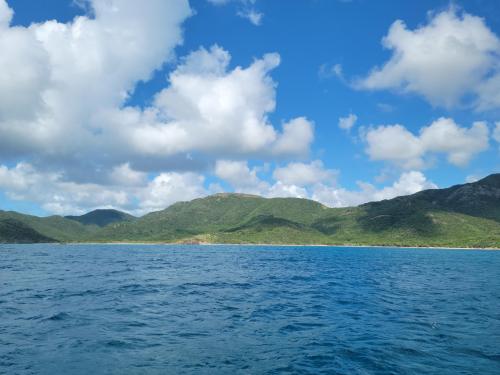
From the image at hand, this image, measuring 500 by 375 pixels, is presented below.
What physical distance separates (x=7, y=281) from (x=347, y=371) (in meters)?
68.8

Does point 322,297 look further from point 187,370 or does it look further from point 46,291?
point 46,291

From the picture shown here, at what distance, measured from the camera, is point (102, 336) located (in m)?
32.4

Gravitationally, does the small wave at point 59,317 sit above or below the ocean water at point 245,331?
above

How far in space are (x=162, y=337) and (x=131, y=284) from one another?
39.5 metres

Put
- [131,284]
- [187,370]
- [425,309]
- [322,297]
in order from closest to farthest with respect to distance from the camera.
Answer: [187,370]
[425,309]
[322,297]
[131,284]

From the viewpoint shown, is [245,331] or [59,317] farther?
[59,317]

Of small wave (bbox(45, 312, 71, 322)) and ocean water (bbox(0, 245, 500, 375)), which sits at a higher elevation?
small wave (bbox(45, 312, 71, 322))

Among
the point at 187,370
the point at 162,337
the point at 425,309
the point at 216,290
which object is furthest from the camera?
the point at 216,290

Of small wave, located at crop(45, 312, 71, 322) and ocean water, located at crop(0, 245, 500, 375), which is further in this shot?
small wave, located at crop(45, 312, 71, 322)

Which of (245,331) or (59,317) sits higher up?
(59,317)

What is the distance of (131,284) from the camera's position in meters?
69.1

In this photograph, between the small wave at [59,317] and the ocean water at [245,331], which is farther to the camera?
the small wave at [59,317]

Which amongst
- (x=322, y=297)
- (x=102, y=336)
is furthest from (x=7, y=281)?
(x=322, y=297)

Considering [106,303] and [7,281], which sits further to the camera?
[7,281]
